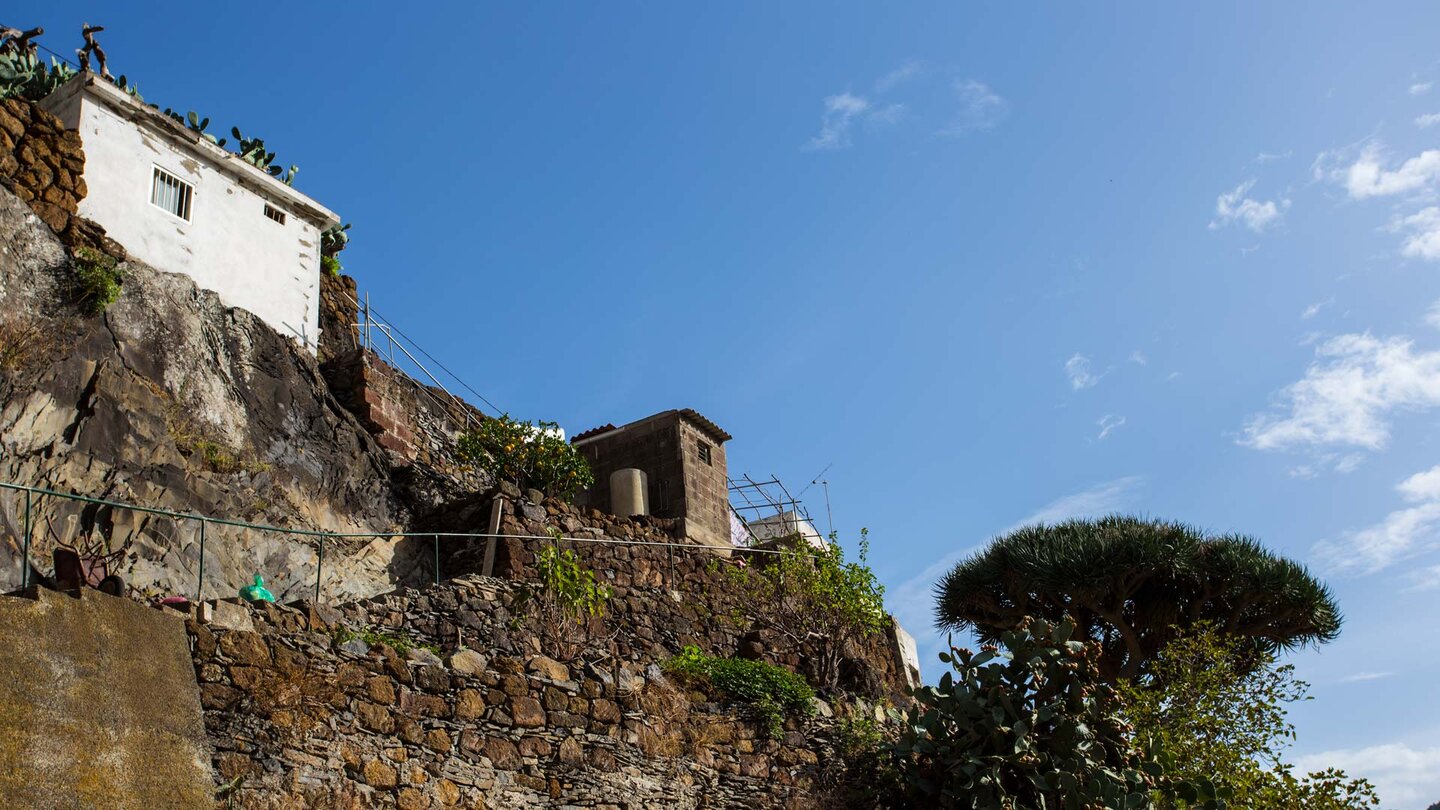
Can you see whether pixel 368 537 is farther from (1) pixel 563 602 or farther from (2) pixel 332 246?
Result: (2) pixel 332 246

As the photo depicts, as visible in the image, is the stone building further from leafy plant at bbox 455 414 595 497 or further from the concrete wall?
the concrete wall

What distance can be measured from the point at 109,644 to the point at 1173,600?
1673 cm

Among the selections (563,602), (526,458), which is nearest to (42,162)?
(526,458)

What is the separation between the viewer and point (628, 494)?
22.0m

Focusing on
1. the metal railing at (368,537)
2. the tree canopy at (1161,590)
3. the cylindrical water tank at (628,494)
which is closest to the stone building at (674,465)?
the cylindrical water tank at (628,494)

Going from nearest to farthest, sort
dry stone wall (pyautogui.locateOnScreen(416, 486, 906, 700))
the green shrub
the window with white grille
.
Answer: the green shrub
dry stone wall (pyautogui.locateOnScreen(416, 486, 906, 700))
the window with white grille

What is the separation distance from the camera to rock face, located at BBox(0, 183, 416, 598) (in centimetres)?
1367

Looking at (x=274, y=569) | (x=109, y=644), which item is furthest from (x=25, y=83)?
(x=109, y=644)

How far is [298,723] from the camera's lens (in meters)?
10.2

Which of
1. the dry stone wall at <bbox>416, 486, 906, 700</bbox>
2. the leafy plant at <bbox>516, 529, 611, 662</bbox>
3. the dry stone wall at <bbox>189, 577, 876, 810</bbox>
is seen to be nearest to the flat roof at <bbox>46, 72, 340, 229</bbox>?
the dry stone wall at <bbox>416, 486, 906, 700</bbox>

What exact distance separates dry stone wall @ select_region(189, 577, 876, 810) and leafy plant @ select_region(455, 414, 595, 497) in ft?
15.3

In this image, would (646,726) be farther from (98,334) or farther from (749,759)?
(98,334)

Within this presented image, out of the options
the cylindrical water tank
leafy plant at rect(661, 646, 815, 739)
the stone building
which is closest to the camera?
leafy plant at rect(661, 646, 815, 739)

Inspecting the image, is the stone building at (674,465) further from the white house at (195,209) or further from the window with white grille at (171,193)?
the window with white grille at (171,193)
